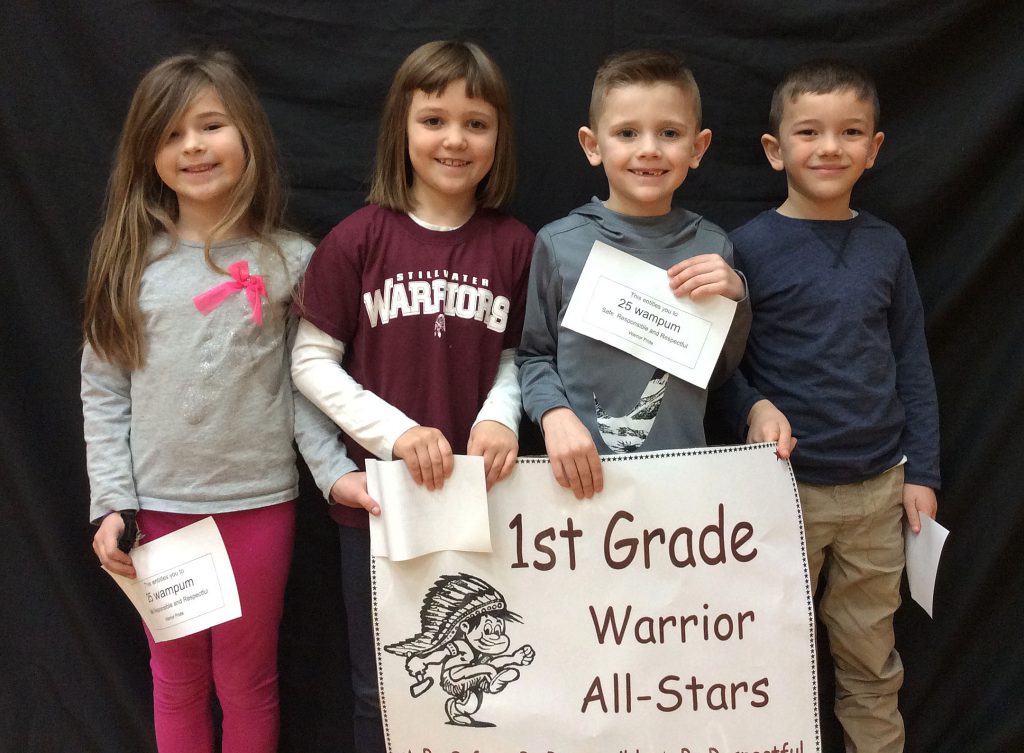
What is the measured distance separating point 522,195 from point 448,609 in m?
0.84

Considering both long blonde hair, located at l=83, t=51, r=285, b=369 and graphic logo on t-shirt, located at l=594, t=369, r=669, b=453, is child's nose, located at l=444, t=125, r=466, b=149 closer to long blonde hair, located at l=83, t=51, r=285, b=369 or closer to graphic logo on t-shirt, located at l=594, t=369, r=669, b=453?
long blonde hair, located at l=83, t=51, r=285, b=369

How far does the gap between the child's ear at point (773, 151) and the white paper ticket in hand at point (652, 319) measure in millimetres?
389

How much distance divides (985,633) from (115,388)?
1822mm

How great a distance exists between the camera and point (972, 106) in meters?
1.67

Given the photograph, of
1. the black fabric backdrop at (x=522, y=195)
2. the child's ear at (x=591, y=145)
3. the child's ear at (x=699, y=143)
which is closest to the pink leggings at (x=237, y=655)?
the black fabric backdrop at (x=522, y=195)

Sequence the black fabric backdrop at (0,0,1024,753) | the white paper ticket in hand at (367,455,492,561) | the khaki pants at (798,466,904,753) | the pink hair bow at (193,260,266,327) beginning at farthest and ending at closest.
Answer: the black fabric backdrop at (0,0,1024,753) < the khaki pants at (798,466,904,753) < the pink hair bow at (193,260,266,327) < the white paper ticket in hand at (367,455,492,561)

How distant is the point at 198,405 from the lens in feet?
4.73

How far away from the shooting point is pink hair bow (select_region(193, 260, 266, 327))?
1.44 metres

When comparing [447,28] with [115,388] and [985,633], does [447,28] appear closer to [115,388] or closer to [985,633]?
[115,388]

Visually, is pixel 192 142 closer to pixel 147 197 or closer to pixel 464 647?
pixel 147 197

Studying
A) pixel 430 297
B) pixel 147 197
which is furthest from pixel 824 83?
pixel 147 197

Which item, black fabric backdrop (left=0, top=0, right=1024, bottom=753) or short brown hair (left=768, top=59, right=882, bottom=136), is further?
black fabric backdrop (left=0, top=0, right=1024, bottom=753)

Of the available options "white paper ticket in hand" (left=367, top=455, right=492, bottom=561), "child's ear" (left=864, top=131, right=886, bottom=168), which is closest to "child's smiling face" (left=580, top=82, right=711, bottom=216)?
"child's ear" (left=864, top=131, right=886, bottom=168)

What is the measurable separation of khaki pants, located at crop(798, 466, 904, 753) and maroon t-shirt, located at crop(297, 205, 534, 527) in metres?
0.65
